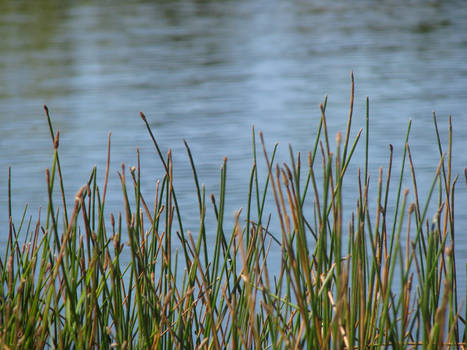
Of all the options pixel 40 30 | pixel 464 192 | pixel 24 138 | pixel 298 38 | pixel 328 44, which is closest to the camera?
pixel 464 192

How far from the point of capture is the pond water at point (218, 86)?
4.85 meters

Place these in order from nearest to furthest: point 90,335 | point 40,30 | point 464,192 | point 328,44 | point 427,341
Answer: point 427,341, point 90,335, point 464,192, point 328,44, point 40,30

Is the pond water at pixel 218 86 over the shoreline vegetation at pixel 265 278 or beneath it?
beneath

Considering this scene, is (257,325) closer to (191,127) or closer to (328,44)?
(191,127)

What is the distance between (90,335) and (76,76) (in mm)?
7074

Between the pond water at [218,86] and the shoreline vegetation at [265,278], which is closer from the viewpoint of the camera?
the shoreline vegetation at [265,278]

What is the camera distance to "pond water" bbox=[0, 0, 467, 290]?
15.9 ft

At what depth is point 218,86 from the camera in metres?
7.41

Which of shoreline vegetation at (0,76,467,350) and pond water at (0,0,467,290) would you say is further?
pond water at (0,0,467,290)

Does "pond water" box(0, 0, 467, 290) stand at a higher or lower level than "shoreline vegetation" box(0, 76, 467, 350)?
lower

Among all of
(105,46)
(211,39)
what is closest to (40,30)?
(105,46)

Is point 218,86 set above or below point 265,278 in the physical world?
below

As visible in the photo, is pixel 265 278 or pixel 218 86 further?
pixel 218 86

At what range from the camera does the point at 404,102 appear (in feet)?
20.5
